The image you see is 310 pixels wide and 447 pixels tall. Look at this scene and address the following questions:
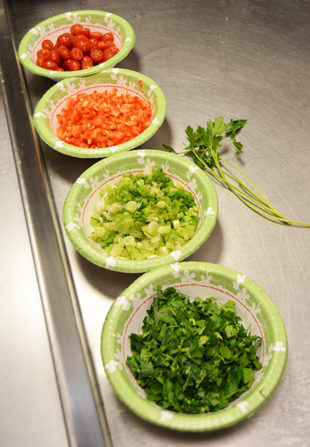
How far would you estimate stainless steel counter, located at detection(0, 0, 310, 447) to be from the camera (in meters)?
0.99

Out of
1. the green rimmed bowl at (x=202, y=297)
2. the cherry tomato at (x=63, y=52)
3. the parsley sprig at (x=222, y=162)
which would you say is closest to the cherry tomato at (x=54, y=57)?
the cherry tomato at (x=63, y=52)

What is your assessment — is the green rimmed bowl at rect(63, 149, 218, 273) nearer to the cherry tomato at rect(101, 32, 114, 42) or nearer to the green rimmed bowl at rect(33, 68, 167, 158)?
the green rimmed bowl at rect(33, 68, 167, 158)

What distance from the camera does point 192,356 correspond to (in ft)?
3.09

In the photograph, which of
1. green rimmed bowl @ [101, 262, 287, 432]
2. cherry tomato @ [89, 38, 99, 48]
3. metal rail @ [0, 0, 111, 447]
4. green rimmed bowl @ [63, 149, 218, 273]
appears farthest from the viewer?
cherry tomato @ [89, 38, 99, 48]

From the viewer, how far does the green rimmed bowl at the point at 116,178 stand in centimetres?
109

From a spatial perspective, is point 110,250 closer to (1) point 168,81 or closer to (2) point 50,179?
(2) point 50,179

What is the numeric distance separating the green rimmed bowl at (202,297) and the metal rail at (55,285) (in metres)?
0.13

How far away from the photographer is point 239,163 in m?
1.49

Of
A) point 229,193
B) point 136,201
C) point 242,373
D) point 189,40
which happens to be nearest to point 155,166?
point 136,201

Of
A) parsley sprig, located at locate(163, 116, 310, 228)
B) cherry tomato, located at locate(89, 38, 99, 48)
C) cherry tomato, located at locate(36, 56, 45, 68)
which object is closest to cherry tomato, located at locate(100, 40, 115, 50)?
cherry tomato, located at locate(89, 38, 99, 48)

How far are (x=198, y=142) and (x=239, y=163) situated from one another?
18 cm

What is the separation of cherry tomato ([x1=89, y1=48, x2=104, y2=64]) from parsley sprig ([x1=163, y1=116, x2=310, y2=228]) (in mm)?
570

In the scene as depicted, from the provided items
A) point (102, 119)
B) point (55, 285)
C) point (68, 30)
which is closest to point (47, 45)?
point (68, 30)

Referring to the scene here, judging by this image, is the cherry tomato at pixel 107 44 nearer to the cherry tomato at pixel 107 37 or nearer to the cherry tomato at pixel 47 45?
the cherry tomato at pixel 107 37
